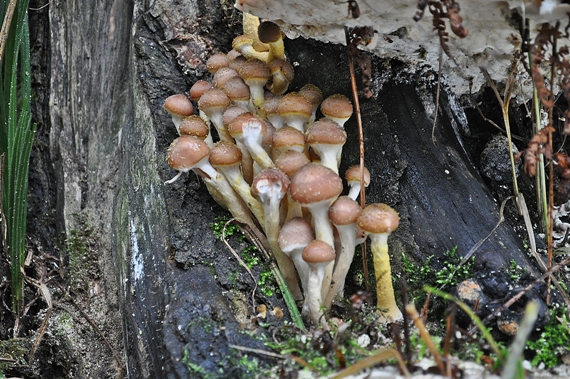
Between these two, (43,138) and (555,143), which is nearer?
(555,143)

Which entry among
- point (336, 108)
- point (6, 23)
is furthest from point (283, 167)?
point (6, 23)

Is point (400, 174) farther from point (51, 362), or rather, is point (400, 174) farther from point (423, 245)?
point (51, 362)

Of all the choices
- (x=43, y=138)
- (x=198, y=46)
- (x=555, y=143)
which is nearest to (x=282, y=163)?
(x=198, y=46)

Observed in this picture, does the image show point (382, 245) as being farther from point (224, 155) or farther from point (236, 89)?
point (236, 89)

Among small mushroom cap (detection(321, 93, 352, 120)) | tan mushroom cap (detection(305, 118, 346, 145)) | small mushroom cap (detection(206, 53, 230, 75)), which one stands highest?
small mushroom cap (detection(206, 53, 230, 75))

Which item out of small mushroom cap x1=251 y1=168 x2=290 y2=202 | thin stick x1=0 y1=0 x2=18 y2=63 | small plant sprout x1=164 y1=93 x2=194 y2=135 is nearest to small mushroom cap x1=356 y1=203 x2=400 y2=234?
small mushroom cap x1=251 y1=168 x2=290 y2=202

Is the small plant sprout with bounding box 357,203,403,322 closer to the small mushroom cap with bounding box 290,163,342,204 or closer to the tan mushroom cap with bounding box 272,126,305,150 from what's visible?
the small mushroom cap with bounding box 290,163,342,204
